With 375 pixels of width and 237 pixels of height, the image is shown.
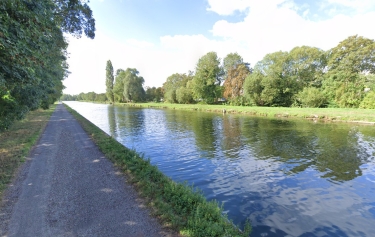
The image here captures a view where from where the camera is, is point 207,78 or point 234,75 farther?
point 207,78

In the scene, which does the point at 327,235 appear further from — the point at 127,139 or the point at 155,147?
the point at 127,139

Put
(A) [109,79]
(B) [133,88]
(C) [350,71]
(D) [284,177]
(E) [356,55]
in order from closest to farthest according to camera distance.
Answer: (D) [284,177] → (E) [356,55] → (C) [350,71] → (B) [133,88] → (A) [109,79]

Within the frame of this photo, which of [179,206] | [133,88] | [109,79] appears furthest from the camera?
[109,79]

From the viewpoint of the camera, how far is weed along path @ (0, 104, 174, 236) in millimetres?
4734

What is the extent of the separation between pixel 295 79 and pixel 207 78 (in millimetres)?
25620

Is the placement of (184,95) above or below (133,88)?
below

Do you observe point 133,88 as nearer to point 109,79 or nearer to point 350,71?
point 109,79

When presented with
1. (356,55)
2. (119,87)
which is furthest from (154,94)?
(356,55)

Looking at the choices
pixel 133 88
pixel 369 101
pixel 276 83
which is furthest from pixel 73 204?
pixel 133 88

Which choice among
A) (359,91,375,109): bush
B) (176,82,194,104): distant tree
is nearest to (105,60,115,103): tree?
(176,82,194,104): distant tree

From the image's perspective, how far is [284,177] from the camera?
30.5 ft

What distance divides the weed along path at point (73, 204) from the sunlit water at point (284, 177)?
3046 millimetres

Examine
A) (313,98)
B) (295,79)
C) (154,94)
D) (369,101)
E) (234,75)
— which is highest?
(234,75)

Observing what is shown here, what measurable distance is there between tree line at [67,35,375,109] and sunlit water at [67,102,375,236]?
3091cm
